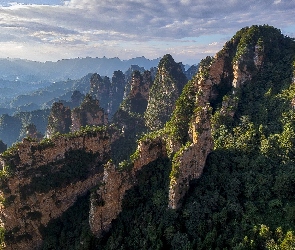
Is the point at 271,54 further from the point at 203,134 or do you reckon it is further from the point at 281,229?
the point at 281,229

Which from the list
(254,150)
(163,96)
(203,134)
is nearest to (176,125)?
(203,134)

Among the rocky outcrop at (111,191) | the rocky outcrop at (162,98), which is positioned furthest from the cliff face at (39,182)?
the rocky outcrop at (162,98)

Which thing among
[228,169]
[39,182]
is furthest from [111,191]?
[228,169]

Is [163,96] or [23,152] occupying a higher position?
[163,96]

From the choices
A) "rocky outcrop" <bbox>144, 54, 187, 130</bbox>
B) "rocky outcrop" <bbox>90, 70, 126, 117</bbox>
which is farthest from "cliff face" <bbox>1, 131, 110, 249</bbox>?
"rocky outcrop" <bbox>90, 70, 126, 117</bbox>

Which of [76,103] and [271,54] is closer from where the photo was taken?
[271,54]

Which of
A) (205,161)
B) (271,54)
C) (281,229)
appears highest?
(271,54)

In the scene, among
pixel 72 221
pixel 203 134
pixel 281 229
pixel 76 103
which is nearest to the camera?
pixel 281 229
